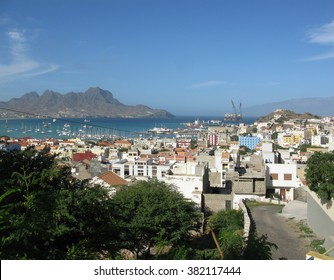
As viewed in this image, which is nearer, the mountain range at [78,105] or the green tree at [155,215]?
the green tree at [155,215]

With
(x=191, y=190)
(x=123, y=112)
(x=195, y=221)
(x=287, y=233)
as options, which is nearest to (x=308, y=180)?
(x=287, y=233)

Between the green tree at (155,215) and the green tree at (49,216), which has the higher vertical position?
the green tree at (49,216)

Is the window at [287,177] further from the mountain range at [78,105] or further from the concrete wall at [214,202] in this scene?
the mountain range at [78,105]

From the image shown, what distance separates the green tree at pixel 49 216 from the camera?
8.59ft

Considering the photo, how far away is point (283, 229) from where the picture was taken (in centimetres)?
906

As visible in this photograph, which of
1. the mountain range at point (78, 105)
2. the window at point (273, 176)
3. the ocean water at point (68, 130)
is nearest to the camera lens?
the window at point (273, 176)

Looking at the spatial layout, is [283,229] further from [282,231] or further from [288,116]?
[288,116]

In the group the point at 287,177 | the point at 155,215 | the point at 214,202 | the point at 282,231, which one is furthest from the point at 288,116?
the point at 155,215

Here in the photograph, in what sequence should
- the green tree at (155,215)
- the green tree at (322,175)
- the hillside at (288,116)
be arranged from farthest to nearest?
1. the hillside at (288,116)
2. the green tree at (155,215)
3. the green tree at (322,175)

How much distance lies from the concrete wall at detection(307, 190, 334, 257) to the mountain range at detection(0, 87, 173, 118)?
112842 millimetres

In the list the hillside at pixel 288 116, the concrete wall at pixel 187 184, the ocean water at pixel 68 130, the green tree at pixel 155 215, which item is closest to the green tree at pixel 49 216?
the green tree at pixel 155 215

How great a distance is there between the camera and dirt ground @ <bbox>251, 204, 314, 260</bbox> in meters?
6.94

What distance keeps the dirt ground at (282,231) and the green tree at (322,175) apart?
3.36 feet
